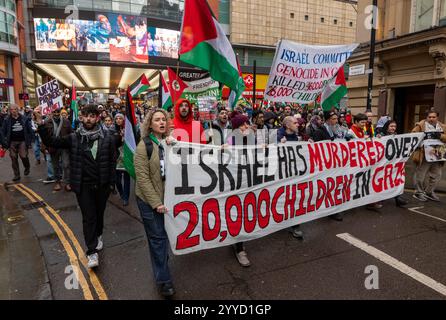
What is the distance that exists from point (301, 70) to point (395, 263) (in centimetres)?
409

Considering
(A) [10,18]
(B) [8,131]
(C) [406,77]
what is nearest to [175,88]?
(B) [8,131]

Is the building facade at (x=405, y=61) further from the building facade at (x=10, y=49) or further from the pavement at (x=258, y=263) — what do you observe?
the building facade at (x=10, y=49)

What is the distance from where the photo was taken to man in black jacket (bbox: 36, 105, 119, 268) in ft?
11.9

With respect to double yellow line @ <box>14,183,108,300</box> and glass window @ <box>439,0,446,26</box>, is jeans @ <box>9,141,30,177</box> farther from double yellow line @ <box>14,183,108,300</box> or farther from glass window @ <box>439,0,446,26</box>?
glass window @ <box>439,0,446,26</box>

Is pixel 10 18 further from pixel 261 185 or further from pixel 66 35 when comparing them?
pixel 261 185

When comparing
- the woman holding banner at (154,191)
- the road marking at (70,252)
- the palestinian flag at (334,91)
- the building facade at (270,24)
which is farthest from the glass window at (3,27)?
the woman holding banner at (154,191)

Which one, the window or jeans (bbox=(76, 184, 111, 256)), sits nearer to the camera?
jeans (bbox=(76, 184, 111, 256))

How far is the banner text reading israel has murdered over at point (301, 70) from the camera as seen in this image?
240 inches

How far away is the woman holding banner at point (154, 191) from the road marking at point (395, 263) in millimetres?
2620

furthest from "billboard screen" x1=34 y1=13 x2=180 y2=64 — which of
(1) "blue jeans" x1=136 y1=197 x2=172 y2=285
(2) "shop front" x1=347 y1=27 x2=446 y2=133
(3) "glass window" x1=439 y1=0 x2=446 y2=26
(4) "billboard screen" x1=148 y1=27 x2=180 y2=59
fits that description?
(1) "blue jeans" x1=136 y1=197 x2=172 y2=285

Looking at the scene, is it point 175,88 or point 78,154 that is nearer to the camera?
point 78,154

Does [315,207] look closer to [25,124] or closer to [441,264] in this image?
[441,264]

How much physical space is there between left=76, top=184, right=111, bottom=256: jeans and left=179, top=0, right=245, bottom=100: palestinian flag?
211 centimetres

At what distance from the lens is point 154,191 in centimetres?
309
